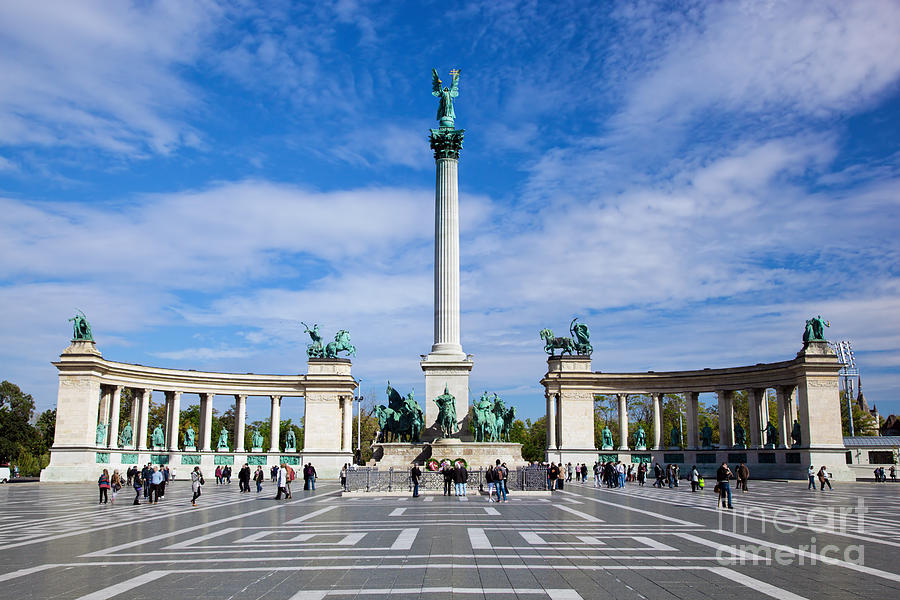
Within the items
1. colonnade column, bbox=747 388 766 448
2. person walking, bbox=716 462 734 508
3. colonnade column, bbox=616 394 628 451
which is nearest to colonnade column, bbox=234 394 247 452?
colonnade column, bbox=616 394 628 451

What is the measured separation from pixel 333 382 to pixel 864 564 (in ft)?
236

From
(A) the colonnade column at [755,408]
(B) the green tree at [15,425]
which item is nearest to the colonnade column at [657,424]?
(A) the colonnade column at [755,408]

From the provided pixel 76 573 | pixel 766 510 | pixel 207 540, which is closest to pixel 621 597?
pixel 76 573

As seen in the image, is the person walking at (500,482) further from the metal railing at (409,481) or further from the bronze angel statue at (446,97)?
the bronze angel statue at (446,97)

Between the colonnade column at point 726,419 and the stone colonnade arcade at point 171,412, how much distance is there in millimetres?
41157

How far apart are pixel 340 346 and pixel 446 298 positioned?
29.9m

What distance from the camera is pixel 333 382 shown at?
3310 inches

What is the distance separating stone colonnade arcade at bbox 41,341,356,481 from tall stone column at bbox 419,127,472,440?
90.0 ft

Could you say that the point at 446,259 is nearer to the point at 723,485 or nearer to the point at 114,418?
the point at 723,485

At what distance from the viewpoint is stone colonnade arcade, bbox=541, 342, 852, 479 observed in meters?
68.7

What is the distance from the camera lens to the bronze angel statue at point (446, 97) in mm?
66562

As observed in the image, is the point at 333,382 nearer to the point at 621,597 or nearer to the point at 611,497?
the point at 611,497

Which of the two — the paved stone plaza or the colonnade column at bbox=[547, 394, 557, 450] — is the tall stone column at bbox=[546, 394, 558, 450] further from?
the paved stone plaza

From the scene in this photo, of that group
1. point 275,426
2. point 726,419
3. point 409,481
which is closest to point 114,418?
point 275,426
